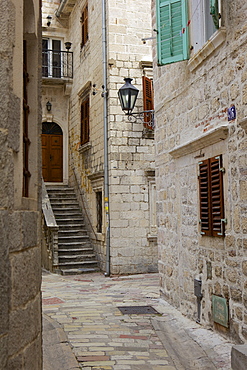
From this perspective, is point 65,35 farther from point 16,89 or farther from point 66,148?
point 16,89

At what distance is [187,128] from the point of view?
23.2 feet

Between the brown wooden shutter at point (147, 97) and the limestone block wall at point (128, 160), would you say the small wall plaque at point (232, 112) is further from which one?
the brown wooden shutter at point (147, 97)

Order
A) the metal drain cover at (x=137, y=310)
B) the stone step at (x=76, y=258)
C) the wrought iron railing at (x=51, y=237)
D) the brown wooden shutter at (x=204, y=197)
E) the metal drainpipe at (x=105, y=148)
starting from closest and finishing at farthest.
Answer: the brown wooden shutter at (x=204, y=197) < the metal drain cover at (x=137, y=310) < the metal drainpipe at (x=105, y=148) < the wrought iron railing at (x=51, y=237) < the stone step at (x=76, y=258)

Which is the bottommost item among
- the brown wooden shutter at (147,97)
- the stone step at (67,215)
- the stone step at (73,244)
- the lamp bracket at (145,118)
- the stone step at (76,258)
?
the stone step at (76,258)

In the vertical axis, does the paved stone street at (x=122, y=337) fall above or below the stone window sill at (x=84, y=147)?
below

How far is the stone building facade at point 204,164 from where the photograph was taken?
5.44 meters

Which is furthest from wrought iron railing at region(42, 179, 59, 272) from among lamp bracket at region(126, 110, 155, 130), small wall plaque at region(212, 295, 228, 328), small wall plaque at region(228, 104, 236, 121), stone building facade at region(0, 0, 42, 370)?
stone building facade at region(0, 0, 42, 370)

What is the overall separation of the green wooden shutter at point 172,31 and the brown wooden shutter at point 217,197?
1914 mm

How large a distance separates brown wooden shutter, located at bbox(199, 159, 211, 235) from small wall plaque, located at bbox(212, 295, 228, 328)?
903 millimetres

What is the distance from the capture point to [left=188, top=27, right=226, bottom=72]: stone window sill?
5.79 meters

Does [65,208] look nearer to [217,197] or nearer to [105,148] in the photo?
[105,148]

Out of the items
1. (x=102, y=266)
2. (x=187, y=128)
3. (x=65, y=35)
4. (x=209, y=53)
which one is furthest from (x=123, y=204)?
(x=65, y=35)

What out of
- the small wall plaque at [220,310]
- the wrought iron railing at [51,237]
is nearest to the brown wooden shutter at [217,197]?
the small wall plaque at [220,310]

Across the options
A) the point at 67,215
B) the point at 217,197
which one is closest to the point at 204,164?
the point at 217,197
